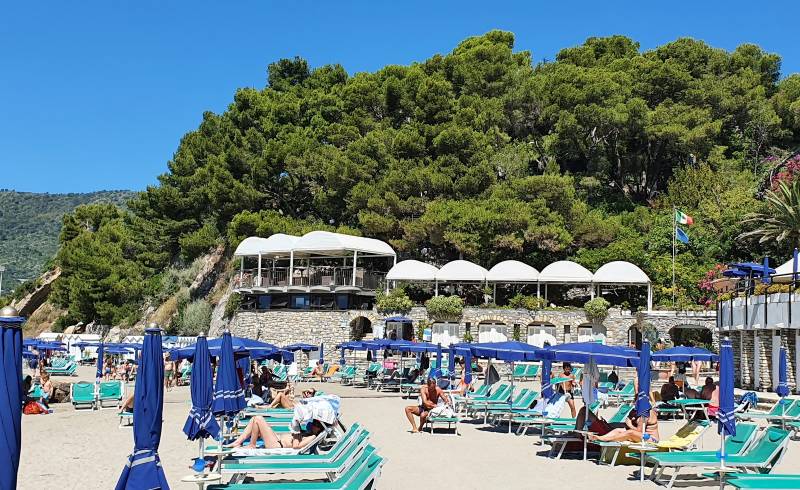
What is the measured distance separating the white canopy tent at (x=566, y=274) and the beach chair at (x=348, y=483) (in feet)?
88.4

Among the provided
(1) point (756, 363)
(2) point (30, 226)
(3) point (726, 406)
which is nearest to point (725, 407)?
(3) point (726, 406)

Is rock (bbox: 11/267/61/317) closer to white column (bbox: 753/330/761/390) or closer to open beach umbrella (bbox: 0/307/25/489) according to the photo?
white column (bbox: 753/330/761/390)

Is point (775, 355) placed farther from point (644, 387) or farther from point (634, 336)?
point (634, 336)

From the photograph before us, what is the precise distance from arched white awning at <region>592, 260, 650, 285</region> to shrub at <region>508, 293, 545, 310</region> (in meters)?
2.54

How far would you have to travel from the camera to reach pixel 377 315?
116 feet

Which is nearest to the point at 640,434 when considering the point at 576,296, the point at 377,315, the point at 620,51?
the point at 377,315

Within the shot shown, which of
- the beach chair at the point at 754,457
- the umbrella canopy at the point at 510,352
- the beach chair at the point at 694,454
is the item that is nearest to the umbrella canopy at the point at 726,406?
the beach chair at the point at 754,457

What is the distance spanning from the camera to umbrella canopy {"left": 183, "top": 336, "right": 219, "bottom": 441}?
9.45 m

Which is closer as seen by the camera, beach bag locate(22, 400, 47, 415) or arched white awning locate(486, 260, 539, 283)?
beach bag locate(22, 400, 47, 415)

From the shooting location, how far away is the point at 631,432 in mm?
10641

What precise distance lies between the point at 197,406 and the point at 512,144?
3653 cm

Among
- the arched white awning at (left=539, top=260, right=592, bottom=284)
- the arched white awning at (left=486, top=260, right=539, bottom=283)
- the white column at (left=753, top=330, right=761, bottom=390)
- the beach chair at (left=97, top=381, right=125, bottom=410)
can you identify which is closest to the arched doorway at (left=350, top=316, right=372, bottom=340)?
the arched white awning at (left=486, top=260, right=539, bottom=283)

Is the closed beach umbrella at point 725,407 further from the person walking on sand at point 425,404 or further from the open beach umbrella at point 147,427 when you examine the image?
the person walking on sand at point 425,404

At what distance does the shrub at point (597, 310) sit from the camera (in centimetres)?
3256
